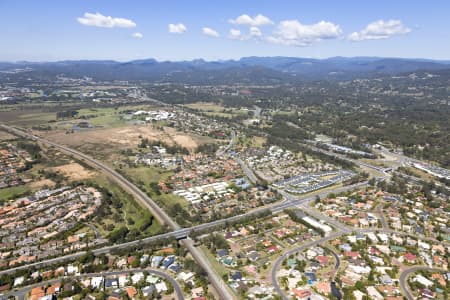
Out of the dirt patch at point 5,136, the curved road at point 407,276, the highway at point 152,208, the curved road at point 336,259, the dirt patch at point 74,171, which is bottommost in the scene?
the curved road at point 407,276

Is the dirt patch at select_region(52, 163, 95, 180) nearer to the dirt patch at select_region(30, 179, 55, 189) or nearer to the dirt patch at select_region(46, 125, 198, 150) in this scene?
the dirt patch at select_region(30, 179, 55, 189)

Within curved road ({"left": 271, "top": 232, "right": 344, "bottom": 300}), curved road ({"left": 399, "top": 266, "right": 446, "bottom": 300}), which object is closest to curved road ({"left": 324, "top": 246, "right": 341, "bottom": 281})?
curved road ({"left": 271, "top": 232, "right": 344, "bottom": 300})

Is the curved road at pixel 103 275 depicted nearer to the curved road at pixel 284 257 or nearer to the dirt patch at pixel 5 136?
the curved road at pixel 284 257

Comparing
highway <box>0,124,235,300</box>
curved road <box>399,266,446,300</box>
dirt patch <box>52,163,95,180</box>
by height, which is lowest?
curved road <box>399,266,446,300</box>

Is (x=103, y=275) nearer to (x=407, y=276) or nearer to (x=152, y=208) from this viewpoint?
(x=152, y=208)

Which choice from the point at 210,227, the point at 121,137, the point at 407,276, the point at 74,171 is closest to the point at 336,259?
the point at 407,276

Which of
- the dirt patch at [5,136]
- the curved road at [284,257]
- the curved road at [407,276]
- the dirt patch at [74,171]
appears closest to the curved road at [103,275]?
the curved road at [284,257]
